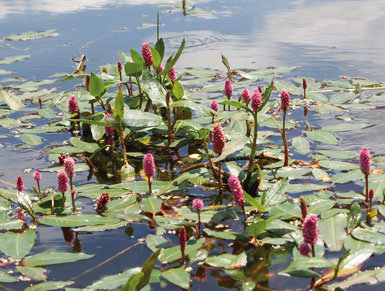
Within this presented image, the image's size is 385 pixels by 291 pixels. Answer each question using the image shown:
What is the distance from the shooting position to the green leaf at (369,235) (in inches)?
73.0

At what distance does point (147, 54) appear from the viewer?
280cm

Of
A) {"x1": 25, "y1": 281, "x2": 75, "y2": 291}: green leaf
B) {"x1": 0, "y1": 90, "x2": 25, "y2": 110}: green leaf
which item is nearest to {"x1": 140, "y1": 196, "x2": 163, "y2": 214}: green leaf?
{"x1": 25, "y1": 281, "x2": 75, "y2": 291}: green leaf

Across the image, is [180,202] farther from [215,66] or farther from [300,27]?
[300,27]

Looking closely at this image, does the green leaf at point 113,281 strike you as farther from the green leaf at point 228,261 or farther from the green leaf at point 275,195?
the green leaf at point 275,195

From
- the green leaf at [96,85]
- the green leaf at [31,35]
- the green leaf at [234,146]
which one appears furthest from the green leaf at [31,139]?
the green leaf at [31,35]

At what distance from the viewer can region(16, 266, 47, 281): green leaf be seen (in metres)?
1.74

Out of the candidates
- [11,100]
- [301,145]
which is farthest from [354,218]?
[11,100]

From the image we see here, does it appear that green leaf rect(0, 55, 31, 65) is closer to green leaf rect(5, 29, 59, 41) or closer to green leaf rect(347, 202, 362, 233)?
green leaf rect(5, 29, 59, 41)

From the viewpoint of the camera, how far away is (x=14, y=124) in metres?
3.29

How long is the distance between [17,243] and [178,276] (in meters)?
0.63

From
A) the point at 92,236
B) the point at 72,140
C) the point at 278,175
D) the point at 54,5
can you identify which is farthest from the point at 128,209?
the point at 54,5

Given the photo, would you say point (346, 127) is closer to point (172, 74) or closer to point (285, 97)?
point (285, 97)

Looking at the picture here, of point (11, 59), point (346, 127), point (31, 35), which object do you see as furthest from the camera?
point (31, 35)

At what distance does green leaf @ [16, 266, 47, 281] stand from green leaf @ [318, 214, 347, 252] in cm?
93
